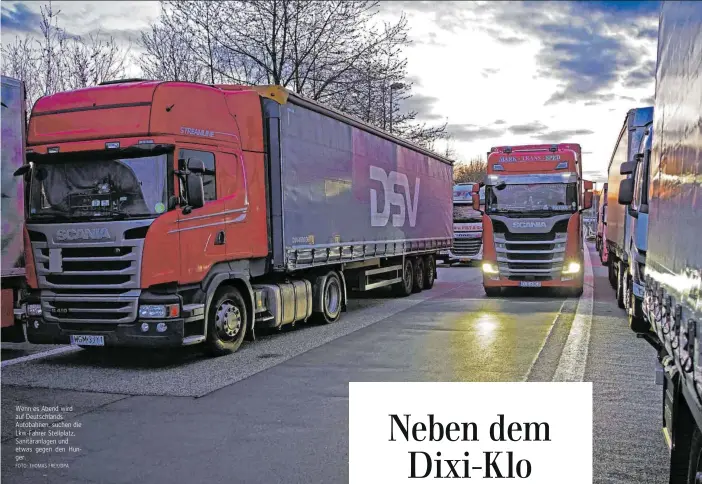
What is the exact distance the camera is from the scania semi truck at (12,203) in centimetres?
900

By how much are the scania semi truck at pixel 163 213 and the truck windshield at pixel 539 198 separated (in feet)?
22.6

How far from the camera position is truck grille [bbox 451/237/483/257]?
30844 millimetres

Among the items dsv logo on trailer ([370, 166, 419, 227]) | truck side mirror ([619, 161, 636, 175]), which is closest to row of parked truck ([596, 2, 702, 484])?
truck side mirror ([619, 161, 636, 175])

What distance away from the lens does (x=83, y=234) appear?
28.6 feet

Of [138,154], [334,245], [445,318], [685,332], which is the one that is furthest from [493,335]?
[685,332]

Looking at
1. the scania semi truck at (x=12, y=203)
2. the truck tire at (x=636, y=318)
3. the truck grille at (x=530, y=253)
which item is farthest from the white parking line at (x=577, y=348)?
the scania semi truck at (x=12, y=203)

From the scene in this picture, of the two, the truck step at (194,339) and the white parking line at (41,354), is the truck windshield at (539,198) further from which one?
the white parking line at (41,354)

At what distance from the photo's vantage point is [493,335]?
11070 millimetres

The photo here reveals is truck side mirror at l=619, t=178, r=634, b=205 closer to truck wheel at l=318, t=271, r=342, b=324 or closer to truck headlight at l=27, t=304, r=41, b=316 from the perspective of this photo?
truck wheel at l=318, t=271, r=342, b=324

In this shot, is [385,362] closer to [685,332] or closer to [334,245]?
[334,245]

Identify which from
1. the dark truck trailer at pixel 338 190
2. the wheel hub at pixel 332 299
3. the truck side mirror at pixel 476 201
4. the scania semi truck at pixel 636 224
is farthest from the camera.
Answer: the truck side mirror at pixel 476 201

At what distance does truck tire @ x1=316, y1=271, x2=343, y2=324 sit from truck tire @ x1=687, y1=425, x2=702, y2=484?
9522 mm

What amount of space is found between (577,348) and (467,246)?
21060 millimetres

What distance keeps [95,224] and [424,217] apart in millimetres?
11710
